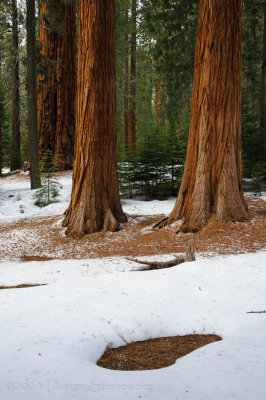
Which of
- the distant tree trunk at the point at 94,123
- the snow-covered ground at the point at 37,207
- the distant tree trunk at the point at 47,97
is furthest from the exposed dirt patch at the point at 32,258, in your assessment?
the distant tree trunk at the point at 47,97

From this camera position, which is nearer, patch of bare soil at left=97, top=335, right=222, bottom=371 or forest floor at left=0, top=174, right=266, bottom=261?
patch of bare soil at left=97, top=335, right=222, bottom=371

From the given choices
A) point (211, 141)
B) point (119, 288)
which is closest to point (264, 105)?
point (211, 141)

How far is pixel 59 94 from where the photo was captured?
48.3 ft

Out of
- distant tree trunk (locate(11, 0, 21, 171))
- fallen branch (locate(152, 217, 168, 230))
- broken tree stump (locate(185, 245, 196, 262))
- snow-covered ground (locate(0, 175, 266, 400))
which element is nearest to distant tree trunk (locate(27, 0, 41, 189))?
distant tree trunk (locate(11, 0, 21, 171))

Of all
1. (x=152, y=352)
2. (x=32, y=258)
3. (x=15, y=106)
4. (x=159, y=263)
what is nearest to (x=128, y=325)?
(x=152, y=352)

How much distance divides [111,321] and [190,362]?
3.42 ft

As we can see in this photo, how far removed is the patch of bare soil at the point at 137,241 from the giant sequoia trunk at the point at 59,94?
7.62m

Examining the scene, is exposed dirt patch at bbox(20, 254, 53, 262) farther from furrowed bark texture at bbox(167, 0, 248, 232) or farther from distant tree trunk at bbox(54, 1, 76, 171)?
distant tree trunk at bbox(54, 1, 76, 171)

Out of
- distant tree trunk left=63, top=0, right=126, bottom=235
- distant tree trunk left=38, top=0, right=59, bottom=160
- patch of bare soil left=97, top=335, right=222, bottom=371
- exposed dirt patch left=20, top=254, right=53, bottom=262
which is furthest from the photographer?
distant tree trunk left=38, top=0, right=59, bottom=160

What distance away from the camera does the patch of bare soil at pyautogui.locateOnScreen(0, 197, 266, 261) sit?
254 inches

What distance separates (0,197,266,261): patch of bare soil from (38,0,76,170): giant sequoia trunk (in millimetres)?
7622

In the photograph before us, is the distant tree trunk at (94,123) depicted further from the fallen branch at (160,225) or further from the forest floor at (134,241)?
the fallen branch at (160,225)

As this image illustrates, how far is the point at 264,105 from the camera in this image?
12.6 m

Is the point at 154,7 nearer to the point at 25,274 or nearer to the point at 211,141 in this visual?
the point at 211,141
